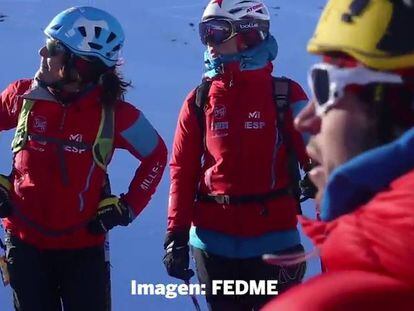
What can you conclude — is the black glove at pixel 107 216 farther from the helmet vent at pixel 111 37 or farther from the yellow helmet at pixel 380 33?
the yellow helmet at pixel 380 33

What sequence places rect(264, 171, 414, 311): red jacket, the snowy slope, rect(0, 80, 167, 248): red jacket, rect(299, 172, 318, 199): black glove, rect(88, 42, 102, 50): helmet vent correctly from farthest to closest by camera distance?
the snowy slope
rect(88, 42, 102, 50): helmet vent
rect(299, 172, 318, 199): black glove
rect(0, 80, 167, 248): red jacket
rect(264, 171, 414, 311): red jacket

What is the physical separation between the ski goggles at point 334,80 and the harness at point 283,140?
223 cm

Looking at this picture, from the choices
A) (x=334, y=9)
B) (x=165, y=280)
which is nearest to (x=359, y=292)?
(x=334, y=9)

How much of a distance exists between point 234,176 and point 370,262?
8.61 ft

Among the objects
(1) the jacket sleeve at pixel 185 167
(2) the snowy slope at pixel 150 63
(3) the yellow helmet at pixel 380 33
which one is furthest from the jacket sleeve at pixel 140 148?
(3) the yellow helmet at pixel 380 33

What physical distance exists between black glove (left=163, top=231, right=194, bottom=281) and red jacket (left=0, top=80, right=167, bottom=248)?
0.28 meters

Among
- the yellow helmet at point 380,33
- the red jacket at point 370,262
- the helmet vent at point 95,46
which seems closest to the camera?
the red jacket at point 370,262

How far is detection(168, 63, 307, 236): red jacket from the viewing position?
3.75m

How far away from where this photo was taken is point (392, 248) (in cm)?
110

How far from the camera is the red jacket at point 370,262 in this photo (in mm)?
1072

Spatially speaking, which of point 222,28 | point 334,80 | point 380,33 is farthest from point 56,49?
point 380,33

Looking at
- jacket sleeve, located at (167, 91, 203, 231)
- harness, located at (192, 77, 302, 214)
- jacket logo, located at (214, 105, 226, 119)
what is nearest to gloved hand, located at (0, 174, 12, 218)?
jacket sleeve, located at (167, 91, 203, 231)

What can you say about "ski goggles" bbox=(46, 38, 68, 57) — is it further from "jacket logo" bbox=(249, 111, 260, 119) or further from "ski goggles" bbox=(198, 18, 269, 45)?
"jacket logo" bbox=(249, 111, 260, 119)

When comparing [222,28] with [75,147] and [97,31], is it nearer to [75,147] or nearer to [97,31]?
[97,31]
